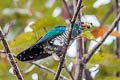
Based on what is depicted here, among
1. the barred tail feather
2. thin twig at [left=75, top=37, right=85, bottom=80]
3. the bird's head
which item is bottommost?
thin twig at [left=75, top=37, right=85, bottom=80]

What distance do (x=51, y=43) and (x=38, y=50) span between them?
0.14 meters

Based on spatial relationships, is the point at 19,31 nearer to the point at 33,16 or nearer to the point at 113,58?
the point at 33,16

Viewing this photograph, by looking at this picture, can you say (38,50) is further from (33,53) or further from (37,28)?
(37,28)

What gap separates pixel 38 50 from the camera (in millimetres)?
2139

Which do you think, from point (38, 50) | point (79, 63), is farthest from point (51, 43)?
point (79, 63)

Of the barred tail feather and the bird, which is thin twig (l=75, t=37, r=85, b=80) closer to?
the bird

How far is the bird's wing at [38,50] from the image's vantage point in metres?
2.03

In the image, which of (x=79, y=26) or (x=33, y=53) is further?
(x=79, y=26)

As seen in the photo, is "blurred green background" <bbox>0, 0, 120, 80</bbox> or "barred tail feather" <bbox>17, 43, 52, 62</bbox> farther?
"blurred green background" <bbox>0, 0, 120, 80</bbox>

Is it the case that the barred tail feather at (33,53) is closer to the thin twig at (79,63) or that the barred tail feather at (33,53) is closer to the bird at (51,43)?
the bird at (51,43)

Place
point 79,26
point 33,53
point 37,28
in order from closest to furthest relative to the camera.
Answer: point 33,53 < point 79,26 < point 37,28

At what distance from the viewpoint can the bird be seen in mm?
2100

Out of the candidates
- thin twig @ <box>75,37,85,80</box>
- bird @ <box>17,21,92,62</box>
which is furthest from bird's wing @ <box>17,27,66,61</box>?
thin twig @ <box>75,37,85,80</box>

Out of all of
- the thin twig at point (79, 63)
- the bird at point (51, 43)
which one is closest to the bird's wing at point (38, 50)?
the bird at point (51, 43)
